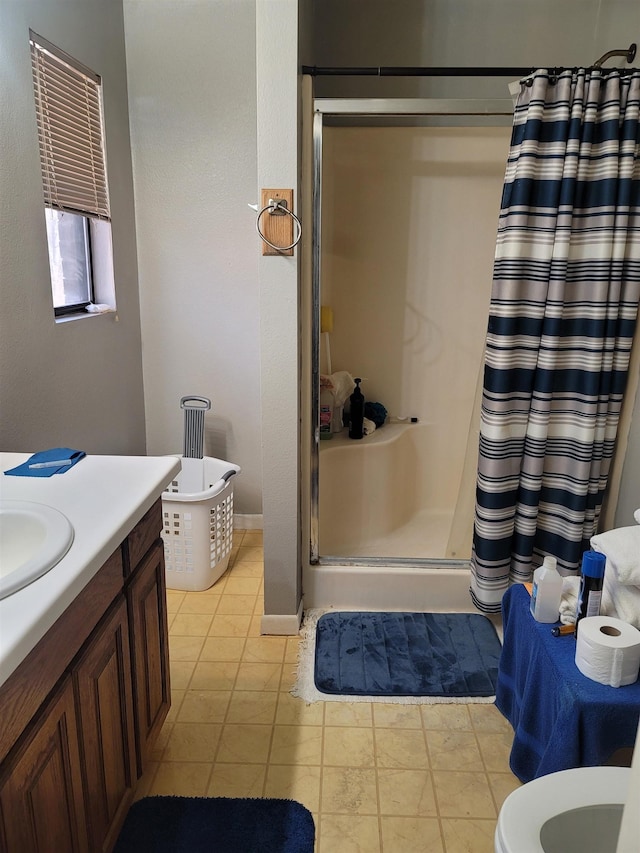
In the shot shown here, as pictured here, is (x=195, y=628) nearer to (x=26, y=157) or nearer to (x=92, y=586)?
(x=92, y=586)

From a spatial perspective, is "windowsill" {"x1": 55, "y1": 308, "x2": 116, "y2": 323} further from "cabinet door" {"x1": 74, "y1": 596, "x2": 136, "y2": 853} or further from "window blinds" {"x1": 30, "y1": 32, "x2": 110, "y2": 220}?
"cabinet door" {"x1": 74, "y1": 596, "x2": 136, "y2": 853}

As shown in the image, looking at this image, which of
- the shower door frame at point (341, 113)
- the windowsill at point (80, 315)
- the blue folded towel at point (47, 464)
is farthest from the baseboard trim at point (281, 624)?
the windowsill at point (80, 315)

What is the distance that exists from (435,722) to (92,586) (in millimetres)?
1223

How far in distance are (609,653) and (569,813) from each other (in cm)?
38

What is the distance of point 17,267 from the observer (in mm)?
1927

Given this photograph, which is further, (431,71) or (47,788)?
(431,71)

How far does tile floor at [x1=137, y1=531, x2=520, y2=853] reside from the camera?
156cm

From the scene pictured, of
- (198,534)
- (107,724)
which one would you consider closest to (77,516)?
(107,724)

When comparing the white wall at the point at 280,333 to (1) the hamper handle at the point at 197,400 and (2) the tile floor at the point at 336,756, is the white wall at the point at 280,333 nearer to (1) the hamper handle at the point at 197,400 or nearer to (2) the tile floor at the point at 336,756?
(2) the tile floor at the point at 336,756

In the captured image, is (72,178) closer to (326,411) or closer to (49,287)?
(49,287)

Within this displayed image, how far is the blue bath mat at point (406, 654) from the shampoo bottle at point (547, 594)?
0.55 m

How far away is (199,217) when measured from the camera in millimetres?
2830

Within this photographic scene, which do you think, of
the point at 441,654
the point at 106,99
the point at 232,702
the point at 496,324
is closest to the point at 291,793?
the point at 232,702

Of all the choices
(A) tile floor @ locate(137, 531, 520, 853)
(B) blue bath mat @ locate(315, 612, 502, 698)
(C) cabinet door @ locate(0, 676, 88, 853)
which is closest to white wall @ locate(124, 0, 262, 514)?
(B) blue bath mat @ locate(315, 612, 502, 698)
